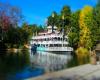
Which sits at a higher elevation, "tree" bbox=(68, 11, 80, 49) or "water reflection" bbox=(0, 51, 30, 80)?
"tree" bbox=(68, 11, 80, 49)

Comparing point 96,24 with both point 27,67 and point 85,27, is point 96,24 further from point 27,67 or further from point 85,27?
point 27,67

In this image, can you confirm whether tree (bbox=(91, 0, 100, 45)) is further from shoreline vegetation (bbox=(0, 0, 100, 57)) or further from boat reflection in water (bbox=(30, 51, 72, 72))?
boat reflection in water (bbox=(30, 51, 72, 72))

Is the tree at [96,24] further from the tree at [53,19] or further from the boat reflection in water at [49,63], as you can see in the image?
the tree at [53,19]

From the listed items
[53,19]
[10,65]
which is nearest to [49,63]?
[10,65]

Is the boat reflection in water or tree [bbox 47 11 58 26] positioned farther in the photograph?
tree [bbox 47 11 58 26]

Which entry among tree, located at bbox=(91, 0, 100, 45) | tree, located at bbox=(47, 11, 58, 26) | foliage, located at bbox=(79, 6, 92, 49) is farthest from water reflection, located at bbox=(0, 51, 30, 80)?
tree, located at bbox=(47, 11, 58, 26)

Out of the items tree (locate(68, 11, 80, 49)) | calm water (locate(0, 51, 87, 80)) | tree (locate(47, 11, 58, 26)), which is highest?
tree (locate(47, 11, 58, 26))

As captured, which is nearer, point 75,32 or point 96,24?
point 96,24

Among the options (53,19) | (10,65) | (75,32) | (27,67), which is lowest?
(27,67)

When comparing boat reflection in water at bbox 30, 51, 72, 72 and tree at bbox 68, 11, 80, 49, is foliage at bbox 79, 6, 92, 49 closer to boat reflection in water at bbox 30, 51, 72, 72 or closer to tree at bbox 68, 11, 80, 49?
tree at bbox 68, 11, 80, 49

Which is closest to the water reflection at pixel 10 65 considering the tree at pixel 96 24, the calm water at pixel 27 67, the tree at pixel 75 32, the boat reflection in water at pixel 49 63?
the calm water at pixel 27 67

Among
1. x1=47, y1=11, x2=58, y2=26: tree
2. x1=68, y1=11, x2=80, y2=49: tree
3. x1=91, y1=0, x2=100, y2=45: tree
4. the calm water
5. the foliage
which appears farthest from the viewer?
x1=47, y1=11, x2=58, y2=26: tree

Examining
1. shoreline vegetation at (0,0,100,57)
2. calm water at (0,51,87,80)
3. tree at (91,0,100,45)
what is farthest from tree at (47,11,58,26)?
calm water at (0,51,87,80)

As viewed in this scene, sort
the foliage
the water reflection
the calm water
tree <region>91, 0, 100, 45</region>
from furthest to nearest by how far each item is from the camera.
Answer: the foliage < tree <region>91, 0, 100, 45</region> < the water reflection < the calm water
